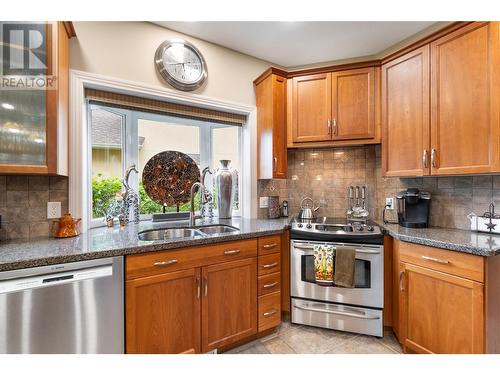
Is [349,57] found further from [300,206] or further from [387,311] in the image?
[387,311]

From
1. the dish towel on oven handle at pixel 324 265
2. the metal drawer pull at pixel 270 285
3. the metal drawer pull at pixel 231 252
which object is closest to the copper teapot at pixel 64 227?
the metal drawer pull at pixel 231 252

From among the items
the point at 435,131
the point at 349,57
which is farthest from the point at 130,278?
the point at 349,57

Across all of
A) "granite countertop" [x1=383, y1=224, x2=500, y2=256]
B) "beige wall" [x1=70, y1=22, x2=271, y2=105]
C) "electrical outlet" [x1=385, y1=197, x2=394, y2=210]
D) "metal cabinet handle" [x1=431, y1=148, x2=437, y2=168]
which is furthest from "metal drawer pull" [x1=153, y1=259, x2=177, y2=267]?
"electrical outlet" [x1=385, y1=197, x2=394, y2=210]

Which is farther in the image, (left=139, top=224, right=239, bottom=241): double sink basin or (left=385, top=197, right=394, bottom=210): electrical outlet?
(left=385, top=197, right=394, bottom=210): electrical outlet

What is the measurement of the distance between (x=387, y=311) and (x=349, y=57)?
2402 millimetres

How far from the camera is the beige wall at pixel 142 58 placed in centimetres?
181

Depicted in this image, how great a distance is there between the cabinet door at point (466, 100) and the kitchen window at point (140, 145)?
68.8 inches

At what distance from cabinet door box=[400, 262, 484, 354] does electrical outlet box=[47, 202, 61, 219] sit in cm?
241

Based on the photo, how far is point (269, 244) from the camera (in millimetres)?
1995

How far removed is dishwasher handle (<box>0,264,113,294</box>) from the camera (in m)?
1.15

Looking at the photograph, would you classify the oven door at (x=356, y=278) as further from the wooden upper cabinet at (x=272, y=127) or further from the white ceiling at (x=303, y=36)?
the white ceiling at (x=303, y=36)

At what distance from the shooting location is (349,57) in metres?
2.61

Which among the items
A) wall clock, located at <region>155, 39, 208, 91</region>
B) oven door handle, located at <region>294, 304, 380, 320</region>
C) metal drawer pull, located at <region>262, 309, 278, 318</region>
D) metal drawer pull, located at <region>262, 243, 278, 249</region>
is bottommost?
oven door handle, located at <region>294, 304, 380, 320</region>

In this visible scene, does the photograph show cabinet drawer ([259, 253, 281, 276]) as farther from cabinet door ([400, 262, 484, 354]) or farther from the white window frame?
the white window frame
